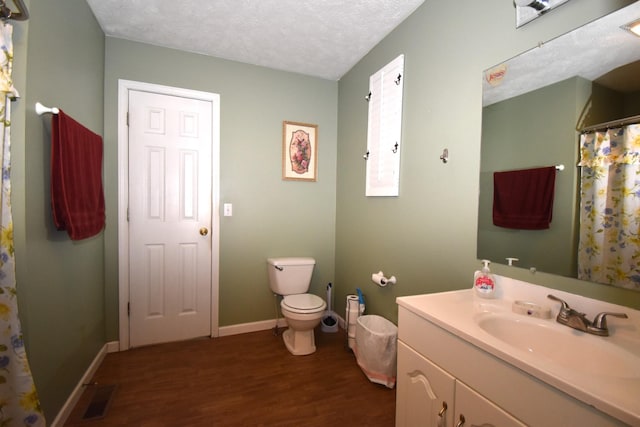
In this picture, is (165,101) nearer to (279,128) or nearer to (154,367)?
(279,128)

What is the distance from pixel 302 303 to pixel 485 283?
1.38m

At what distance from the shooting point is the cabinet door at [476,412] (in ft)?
2.51

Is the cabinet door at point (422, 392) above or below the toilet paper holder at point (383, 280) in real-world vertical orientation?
below

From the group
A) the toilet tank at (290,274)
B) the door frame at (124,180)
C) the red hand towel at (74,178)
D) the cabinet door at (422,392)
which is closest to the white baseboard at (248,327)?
the toilet tank at (290,274)

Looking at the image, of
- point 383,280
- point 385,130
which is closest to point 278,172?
point 385,130

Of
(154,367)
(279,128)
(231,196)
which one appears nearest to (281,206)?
(231,196)

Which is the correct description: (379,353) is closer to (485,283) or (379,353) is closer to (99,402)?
(485,283)

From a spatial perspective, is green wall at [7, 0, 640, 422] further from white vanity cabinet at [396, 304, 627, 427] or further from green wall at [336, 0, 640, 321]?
white vanity cabinet at [396, 304, 627, 427]

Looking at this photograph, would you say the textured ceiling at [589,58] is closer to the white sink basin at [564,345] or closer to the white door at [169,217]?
the white sink basin at [564,345]

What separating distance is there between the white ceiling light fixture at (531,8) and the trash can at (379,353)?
1786 millimetres

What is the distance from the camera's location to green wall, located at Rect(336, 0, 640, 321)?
1.17 m

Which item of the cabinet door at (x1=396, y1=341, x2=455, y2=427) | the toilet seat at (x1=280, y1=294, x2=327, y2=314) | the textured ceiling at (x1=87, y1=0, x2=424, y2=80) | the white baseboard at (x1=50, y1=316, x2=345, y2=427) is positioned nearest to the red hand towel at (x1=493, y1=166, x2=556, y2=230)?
the cabinet door at (x1=396, y1=341, x2=455, y2=427)

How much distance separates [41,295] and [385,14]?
100 inches

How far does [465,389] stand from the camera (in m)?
0.89
